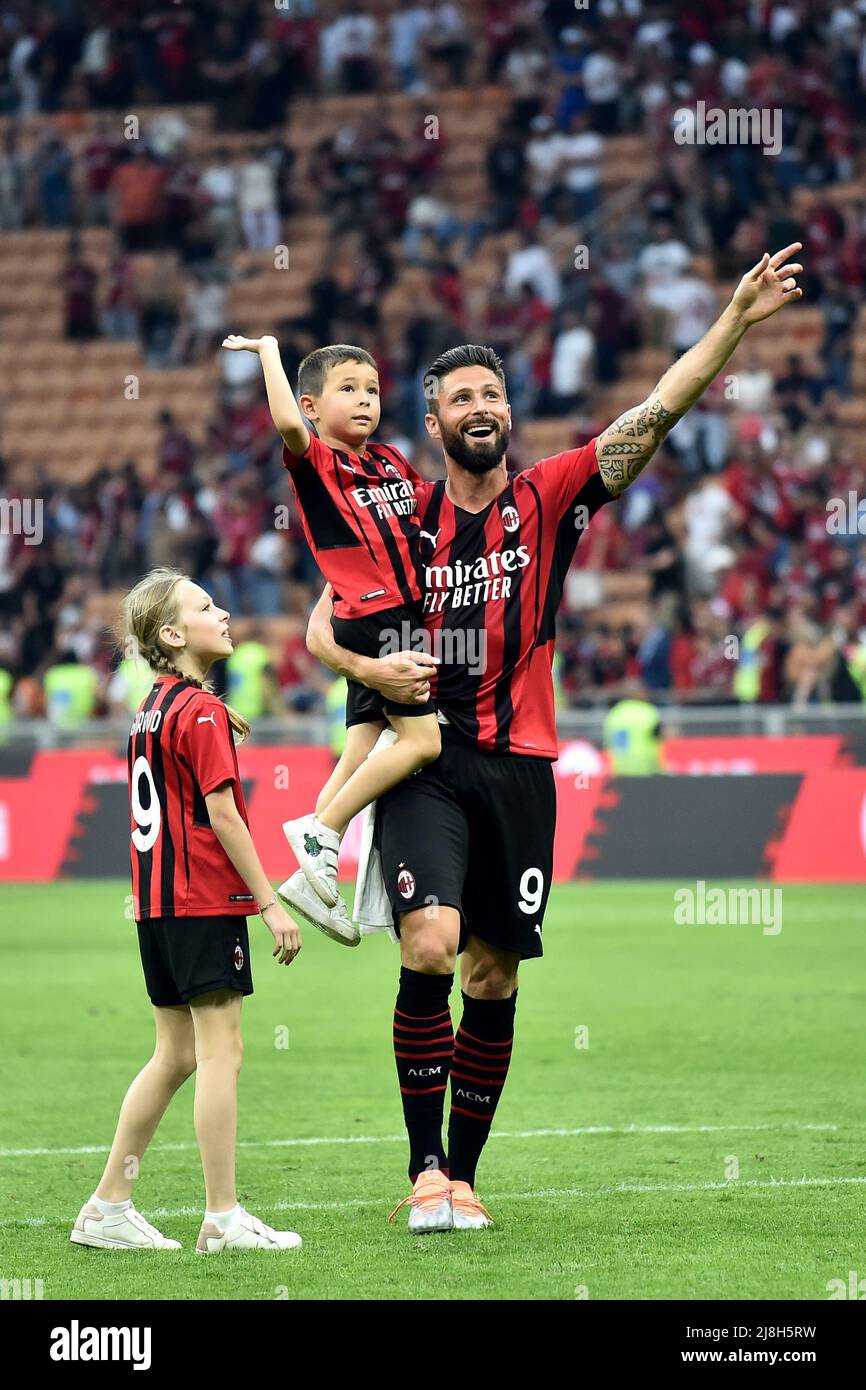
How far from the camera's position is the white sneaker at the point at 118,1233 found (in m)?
6.00

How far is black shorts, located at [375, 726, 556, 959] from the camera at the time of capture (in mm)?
6395

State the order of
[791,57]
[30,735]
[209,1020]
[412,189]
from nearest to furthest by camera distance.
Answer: [209,1020]
[30,735]
[791,57]
[412,189]

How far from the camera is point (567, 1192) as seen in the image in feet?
22.1

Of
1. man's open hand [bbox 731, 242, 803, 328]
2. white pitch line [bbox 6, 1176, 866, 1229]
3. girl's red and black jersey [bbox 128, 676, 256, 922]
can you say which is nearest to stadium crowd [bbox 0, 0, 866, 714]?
white pitch line [bbox 6, 1176, 866, 1229]

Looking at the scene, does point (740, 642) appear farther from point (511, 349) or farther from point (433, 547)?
point (433, 547)

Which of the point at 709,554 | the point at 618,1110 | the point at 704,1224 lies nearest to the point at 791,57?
the point at 709,554

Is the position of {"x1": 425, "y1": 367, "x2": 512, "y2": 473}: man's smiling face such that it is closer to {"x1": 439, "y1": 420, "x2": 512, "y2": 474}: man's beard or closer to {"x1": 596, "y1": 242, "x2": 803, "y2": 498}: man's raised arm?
{"x1": 439, "y1": 420, "x2": 512, "y2": 474}: man's beard

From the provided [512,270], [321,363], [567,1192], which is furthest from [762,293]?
[512,270]

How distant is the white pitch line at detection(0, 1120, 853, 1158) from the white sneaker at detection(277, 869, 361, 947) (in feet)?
5.45

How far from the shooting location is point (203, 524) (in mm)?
25250

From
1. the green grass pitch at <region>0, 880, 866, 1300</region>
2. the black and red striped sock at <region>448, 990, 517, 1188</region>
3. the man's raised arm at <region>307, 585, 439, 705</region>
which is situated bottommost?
the green grass pitch at <region>0, 880, 866, 1300</region>

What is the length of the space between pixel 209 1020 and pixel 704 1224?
155 centimetres

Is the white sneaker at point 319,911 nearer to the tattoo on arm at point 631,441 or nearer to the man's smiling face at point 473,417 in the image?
the man's smiling face at point 473,417

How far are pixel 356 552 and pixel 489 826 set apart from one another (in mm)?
903
